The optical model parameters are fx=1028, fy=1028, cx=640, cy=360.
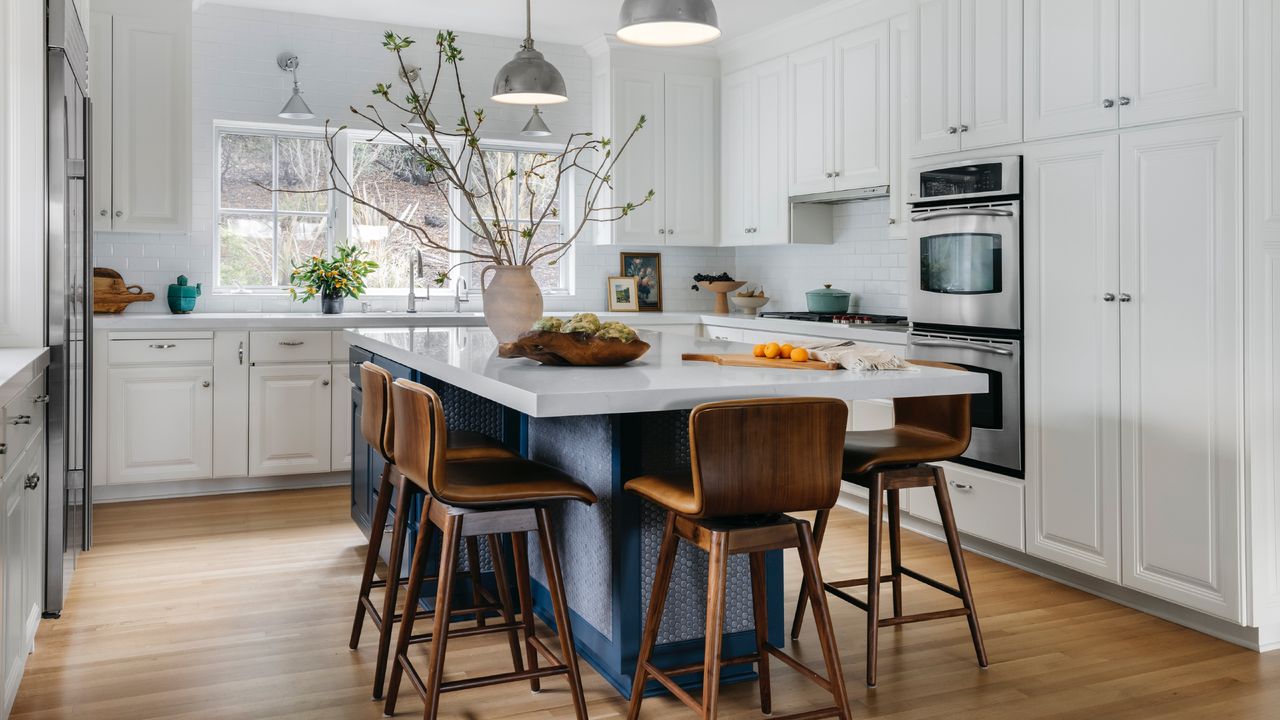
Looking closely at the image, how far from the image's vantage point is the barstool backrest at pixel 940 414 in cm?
301

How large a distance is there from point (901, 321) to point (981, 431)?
1.38 metres

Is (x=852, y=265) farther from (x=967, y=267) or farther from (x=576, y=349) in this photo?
(x=576, y=349)

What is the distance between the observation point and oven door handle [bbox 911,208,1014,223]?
153 inches

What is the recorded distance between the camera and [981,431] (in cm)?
407

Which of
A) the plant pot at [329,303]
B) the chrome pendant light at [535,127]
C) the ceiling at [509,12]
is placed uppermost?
the ceiling at [509,12]

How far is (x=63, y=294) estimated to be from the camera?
3318 millimetres

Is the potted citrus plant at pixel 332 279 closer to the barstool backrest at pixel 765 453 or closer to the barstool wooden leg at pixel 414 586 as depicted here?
the barstool wooden leg at pixel 414 586

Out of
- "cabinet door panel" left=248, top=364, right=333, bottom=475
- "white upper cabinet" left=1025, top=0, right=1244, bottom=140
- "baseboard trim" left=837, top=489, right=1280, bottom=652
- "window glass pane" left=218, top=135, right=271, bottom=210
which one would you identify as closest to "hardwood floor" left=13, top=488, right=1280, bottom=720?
"baseboard trim" left=837, top=489, right=1280, bottom=652

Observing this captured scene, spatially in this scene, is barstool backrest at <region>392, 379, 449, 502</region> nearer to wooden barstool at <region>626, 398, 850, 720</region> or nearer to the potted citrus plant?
wooden barstool at <region>626, 398, 850, 720</region>

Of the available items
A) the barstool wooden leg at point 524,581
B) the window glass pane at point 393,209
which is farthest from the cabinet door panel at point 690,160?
the barstool wooden leg at point 524,581

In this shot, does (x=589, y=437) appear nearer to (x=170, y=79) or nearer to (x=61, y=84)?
(x=61, y=84)

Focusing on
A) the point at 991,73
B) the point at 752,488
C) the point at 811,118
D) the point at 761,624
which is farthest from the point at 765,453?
the point at 811,118

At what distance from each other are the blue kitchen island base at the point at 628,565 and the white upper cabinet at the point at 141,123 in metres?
3.28

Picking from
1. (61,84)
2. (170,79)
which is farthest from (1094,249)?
(170,79)
